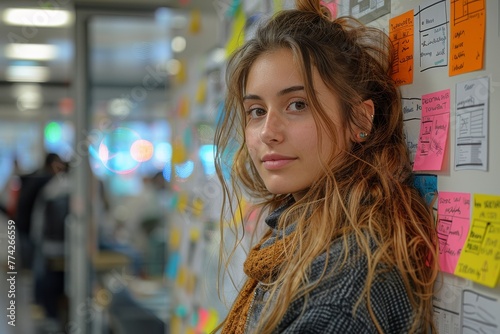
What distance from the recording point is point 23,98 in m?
4.07

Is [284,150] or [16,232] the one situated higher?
[284,150]

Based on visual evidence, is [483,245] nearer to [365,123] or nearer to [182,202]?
[365,123]

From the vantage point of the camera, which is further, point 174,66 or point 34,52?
point 34,52

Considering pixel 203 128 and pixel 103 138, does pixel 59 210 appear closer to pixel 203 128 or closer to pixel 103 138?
pixel 103 138

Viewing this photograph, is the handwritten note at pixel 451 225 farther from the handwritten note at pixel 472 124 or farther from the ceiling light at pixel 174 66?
the ceiling light at pixel 174 66

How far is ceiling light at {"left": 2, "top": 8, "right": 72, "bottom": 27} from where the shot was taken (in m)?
3.67

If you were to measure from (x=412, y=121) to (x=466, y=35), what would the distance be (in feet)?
0.74

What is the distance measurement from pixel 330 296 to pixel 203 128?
2.05m

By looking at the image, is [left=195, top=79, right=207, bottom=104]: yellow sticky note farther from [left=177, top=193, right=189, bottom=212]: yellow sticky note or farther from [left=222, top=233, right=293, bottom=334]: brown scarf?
[left=222, top=233, right=293, bottom=334]: brown scarf

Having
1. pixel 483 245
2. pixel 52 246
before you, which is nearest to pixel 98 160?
pixel 52 246

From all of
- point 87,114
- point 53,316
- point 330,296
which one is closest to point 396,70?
point 330,296

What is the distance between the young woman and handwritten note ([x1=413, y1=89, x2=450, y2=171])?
52mm

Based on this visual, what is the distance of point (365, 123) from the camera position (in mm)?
1293

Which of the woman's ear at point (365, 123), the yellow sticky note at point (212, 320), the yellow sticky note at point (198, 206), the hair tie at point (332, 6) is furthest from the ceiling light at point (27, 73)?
the woman's ear at point (365, 123)
